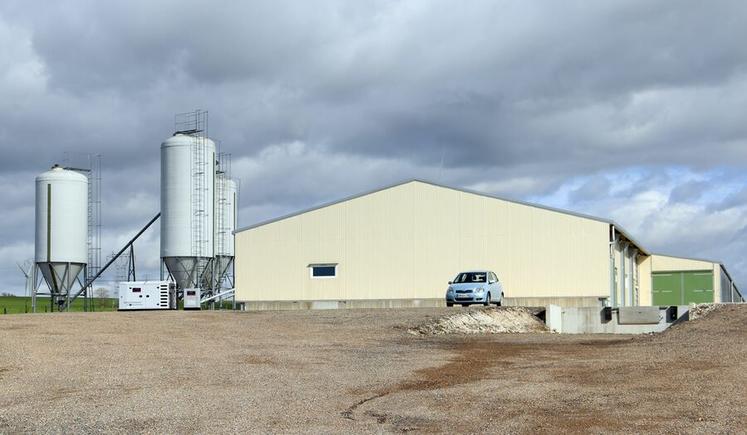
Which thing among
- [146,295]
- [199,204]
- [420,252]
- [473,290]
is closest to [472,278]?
[473,290]

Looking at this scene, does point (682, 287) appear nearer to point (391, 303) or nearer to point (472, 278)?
point (391, 303)

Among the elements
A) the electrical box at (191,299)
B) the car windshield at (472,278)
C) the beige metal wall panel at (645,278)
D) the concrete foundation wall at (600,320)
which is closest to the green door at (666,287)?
the beige metal wall panel at (645,278)

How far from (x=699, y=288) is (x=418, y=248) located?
84.6 ft

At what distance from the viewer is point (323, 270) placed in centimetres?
4906

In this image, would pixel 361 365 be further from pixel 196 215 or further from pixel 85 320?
pixel 196 215

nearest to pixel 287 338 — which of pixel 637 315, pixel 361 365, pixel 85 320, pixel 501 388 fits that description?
pixel 361 365

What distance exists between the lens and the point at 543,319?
38812 millimetres

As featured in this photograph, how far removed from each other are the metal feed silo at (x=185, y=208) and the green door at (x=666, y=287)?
33.2m

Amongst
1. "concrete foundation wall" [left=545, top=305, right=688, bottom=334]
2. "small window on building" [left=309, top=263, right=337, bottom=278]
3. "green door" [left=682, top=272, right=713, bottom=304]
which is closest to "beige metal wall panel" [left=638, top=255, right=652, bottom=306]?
"green door" [left=682, top=272, right=713, bottom=304]

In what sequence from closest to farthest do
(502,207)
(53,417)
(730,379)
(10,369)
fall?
(53,417), (730,379), (10,369), (502,207)

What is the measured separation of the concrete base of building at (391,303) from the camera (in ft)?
145

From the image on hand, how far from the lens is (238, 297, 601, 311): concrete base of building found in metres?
44.1

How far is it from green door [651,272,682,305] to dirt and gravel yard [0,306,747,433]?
38.7 meters

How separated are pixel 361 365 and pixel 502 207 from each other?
90.1 feet
